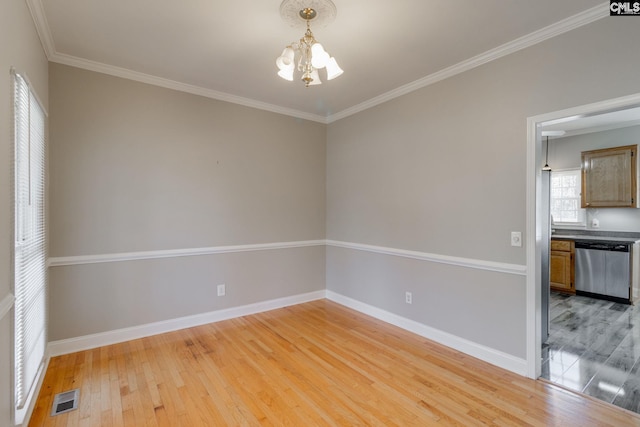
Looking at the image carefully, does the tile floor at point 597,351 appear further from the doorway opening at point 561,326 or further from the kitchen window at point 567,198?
the kitchen window at point 567,198

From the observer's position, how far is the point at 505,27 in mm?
2242

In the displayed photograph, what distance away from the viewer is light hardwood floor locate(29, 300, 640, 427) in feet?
6.39

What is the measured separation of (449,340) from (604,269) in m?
3.33

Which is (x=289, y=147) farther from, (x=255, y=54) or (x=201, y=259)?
(x=201, y=259)

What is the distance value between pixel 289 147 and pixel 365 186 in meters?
1.19

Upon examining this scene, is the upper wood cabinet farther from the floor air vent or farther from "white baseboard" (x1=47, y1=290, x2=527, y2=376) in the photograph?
the floor air vent

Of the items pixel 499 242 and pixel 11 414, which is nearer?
pixel 11 414

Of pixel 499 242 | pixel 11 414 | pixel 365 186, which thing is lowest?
pixel 11 414

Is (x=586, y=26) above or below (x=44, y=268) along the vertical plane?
above

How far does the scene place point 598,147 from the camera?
4.80 m

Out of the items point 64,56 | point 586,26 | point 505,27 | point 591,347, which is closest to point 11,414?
point 64,56

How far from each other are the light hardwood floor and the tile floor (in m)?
0.28

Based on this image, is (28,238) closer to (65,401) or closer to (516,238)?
(65,401)

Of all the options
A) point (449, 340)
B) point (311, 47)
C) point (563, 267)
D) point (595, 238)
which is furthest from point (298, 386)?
point (595, 238)
